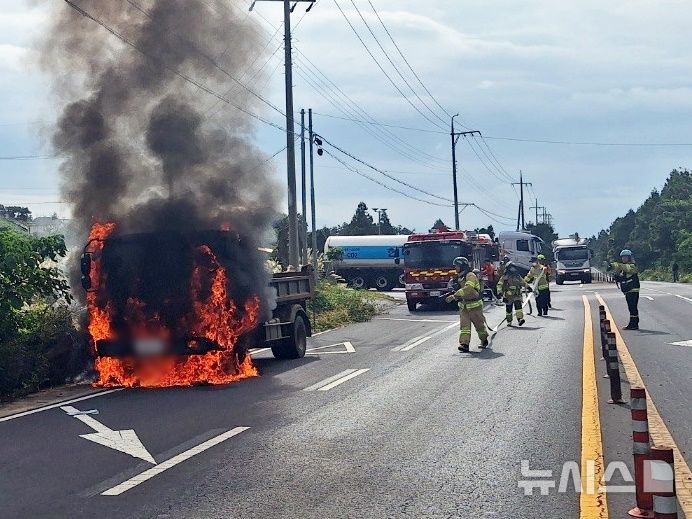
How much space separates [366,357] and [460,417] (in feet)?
22.2

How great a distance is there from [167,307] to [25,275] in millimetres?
2521

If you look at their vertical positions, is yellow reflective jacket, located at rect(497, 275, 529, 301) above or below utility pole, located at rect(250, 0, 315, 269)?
below

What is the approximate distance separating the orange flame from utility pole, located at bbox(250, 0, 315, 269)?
12.8 metres

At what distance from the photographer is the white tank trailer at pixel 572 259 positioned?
59.5m

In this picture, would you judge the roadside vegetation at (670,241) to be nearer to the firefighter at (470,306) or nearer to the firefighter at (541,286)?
the firefighter at (541,286)

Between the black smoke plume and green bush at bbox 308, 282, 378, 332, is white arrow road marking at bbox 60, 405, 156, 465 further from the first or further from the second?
green bush at bbox 308, 282, 378, 332

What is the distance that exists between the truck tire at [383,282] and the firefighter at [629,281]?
3191 centimetres

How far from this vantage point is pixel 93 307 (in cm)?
1336

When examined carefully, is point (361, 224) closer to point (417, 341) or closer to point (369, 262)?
point (369, 262)

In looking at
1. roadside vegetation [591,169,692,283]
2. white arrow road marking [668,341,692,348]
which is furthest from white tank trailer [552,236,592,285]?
white arrow road marking [668,341,692,348]

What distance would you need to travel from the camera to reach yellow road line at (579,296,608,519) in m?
5.85

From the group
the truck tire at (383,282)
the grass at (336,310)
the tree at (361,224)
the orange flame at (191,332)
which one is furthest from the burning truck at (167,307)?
the tree at (361,224)

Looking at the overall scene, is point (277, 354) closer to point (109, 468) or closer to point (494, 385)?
point (494, 385)

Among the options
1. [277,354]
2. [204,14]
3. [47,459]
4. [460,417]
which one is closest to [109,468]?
[47,459]
